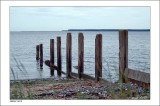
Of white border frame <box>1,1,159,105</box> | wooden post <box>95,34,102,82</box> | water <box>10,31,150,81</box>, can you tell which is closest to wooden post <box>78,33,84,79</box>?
water <box>10,31,150,81</box>

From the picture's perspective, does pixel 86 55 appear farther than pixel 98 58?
Yes

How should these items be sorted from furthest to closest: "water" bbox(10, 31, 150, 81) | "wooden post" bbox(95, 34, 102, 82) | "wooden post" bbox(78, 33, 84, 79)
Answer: "wooden post" bbox(78, 33, 84, 79)
"wooden post" bbox(95, 34, 102, 82)
"water" bbox(10, 31, 150, 81)

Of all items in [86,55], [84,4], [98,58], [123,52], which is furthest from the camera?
[86,55]

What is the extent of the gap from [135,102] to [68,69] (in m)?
4.11

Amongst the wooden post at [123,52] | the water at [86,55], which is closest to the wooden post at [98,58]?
the water at [86,55]

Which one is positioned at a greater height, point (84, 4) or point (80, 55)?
point (84, 4)

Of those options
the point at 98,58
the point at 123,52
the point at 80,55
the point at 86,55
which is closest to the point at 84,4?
the point at 123,52

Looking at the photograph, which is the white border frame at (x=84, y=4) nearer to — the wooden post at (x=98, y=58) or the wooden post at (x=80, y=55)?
the wooden post at (x=98, y=58)

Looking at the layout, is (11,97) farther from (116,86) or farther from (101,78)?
(101,78)

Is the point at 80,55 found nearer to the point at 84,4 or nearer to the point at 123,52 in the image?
the point at 123,52

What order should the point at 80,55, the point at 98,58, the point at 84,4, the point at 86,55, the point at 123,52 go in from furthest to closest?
the point at 86,55, the point at 80,55, the point at 98,58, the point at 123,52, the point at 84,4

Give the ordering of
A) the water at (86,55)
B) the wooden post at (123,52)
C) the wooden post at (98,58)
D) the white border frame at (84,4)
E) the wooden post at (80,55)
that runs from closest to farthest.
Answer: the white border frame at (84,4) → the water at (86,55) → the wooden post at (123,52) → the wooden post at (98,58) → the wooden post at (80,55)

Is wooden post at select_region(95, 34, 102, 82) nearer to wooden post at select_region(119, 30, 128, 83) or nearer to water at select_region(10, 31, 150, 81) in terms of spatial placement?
water at select_region(10, 31, 150, 81)

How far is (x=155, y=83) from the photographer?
5.74 meters
